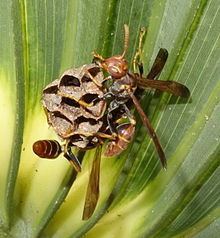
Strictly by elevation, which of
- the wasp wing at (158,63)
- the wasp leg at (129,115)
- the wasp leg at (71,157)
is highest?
the wasp wing at (158,63)

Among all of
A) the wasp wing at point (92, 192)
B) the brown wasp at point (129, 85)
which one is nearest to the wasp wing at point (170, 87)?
the brown wasp at point (129, 85)

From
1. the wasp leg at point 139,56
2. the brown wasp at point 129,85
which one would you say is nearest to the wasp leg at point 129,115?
the brown wasp at point 129,85

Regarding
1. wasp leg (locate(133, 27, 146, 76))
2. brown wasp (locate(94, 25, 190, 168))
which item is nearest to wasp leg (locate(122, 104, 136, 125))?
brown wasp (locate(94, 25, 190, 168))

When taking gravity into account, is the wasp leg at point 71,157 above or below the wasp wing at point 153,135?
below

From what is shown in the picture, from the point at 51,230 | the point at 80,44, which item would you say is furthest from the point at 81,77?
the point at 51,230

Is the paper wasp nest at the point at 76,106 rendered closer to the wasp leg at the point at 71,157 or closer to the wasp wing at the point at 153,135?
the wasp leg at the point at 71,157

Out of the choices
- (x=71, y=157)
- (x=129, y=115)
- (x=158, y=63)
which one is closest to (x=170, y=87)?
(x=158, y=63)

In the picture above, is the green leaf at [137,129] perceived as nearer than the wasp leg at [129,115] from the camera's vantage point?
Yes
